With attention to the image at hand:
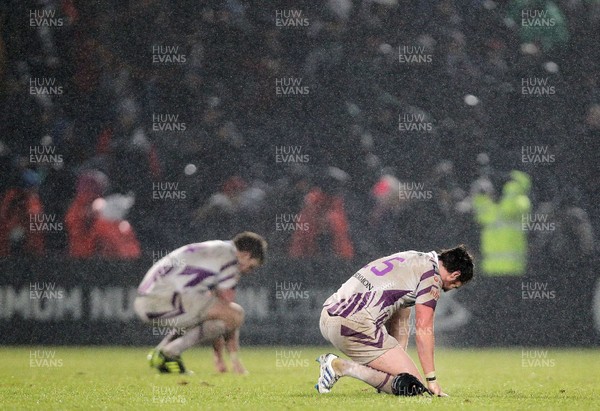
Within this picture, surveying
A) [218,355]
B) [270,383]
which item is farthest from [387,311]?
[218,355]

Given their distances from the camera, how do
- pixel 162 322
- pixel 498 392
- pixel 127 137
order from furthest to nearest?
pixel 127 137
pixel 162 322
pixel 498 392

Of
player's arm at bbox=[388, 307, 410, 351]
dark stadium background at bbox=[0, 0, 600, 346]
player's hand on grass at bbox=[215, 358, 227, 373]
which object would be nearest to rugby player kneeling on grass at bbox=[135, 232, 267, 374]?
player's hand on grass at bbox=[215, 358, 227, 373]

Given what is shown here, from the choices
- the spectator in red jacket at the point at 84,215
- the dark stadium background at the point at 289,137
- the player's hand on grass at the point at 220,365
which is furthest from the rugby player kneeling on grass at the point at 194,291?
the spectator in red jacket at the point at 84,215

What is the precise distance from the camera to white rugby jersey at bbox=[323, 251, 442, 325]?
7.79 meters

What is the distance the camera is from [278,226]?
53.3 feet

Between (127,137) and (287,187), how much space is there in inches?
107

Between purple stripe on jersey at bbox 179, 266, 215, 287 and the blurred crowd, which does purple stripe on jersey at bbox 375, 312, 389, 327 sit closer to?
purple stripe on jersey at bbox 179, 266, 215, 287

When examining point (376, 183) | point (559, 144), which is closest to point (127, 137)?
point (376, 183)

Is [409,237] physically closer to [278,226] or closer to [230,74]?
[278,226]

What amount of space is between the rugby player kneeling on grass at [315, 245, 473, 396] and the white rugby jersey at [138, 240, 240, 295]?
2031 mm

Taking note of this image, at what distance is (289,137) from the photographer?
1752 cm

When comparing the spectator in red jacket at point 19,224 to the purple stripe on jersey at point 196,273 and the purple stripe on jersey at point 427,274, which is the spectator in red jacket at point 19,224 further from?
the purple stripe on jersey at point 427,274

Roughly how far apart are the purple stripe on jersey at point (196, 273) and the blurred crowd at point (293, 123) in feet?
18.5

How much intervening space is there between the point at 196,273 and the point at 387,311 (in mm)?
2607
